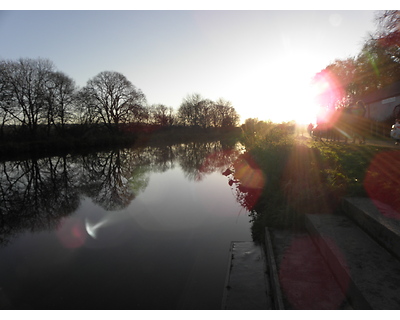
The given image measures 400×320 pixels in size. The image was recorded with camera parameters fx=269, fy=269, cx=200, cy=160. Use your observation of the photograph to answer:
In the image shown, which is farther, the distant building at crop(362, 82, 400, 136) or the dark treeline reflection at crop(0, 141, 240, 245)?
the distant building at crop(362, 82, 400, 136)

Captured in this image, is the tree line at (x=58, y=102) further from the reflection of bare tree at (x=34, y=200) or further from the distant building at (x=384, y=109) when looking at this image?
the distant building at (x=384, y=109)

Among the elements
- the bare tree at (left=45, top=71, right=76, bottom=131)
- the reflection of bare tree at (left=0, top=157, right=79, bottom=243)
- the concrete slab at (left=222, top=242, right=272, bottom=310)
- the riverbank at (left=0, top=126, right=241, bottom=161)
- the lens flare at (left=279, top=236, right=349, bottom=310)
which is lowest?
the concrete slab at (left=222, top=242, right=272, bottom=310)

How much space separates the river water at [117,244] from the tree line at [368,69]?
61.1 ft

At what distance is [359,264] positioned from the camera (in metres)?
3.65

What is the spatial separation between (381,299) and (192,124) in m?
69.8

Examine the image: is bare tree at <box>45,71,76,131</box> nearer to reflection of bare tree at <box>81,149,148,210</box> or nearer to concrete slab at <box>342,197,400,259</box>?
reflection of bare tree at <box>81,149,148,210</box>

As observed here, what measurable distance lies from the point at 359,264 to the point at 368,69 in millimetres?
34117

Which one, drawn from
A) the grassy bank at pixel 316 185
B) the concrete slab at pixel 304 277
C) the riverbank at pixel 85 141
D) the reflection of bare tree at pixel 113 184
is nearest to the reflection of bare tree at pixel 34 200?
the reflection of bare tree at pixel 113 184

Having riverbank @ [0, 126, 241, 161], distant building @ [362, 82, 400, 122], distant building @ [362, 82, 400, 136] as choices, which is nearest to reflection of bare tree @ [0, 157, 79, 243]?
riverbank @ [0, 126, 241, 161]

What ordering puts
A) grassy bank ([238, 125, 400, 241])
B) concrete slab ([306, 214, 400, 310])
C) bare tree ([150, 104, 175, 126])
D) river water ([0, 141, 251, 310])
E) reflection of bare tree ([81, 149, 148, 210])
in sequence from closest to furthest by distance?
concrete slab ([306, 214, 400, 310])
river water ([0, 141, 251, 310])
grassy bank ([238, 125, 400, 241])
reflection of bare tree ([81, 149, 148, 210])
bare tree ([150, 104, 175, 126])

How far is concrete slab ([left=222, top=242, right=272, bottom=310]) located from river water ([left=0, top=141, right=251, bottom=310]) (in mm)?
199

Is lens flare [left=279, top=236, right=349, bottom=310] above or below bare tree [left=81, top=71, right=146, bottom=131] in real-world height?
below

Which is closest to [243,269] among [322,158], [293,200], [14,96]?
[293,200]

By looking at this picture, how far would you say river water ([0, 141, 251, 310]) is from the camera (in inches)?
169
